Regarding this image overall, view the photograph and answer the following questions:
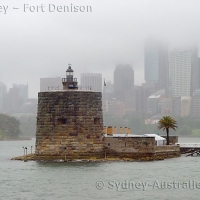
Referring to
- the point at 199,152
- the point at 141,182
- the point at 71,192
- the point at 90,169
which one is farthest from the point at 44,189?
the point at 199,152

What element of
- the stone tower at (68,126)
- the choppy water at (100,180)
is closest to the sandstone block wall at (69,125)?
the stone tower at (68,126)

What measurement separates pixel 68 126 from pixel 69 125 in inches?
3.9

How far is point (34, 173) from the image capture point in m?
51.9

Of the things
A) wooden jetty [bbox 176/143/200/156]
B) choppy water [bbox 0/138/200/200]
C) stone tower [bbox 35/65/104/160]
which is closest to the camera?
choppy water [bbox 0/138/200/200]

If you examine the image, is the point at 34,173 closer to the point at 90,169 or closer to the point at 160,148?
the point at 90,169

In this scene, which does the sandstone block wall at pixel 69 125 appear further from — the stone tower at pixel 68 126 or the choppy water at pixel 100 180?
the choppy water at pixel 100 180

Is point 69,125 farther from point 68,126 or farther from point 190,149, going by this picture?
point 190,149

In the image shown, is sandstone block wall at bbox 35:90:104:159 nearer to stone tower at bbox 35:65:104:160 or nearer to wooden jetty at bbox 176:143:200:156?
stone tower at bbox 35:65:104:160

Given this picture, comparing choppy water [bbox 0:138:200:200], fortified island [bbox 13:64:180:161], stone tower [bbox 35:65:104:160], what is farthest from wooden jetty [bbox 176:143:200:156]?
stone tower [bbox 35:65:104:160]

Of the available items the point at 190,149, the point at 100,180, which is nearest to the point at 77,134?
the point at 100,180

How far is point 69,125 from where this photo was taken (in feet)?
192

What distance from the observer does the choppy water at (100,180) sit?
42125 millimetres

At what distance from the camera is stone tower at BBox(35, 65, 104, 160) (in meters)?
58.7

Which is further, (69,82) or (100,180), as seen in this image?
(69,82)
